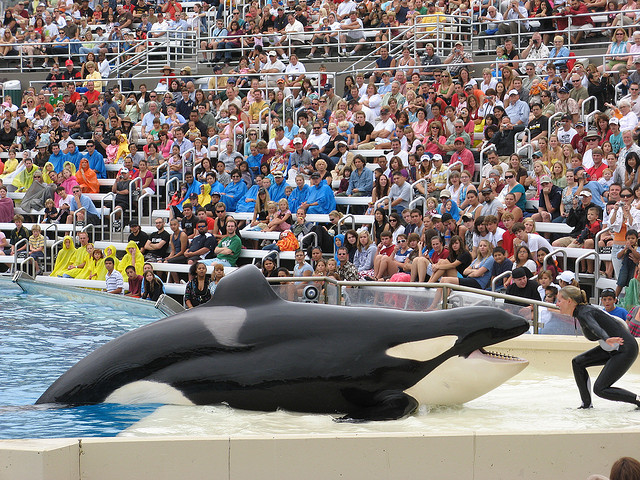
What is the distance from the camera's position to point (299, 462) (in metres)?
5.86

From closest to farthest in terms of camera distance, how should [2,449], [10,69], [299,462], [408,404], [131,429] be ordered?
[2,449] → [299,462] → [131,429] → [408,404] → [10,69]

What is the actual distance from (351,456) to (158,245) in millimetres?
12742

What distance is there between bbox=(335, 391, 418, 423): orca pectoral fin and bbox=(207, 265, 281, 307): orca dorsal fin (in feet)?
3.60

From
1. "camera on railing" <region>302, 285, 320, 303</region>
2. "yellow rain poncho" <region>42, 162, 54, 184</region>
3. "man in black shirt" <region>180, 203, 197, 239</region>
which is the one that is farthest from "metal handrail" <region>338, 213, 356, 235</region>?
"yellow rain poncho" <region>42, 162, 54, 184</region>

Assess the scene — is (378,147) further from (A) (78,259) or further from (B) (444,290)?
(B) (444,290)

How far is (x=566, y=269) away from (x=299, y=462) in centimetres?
892

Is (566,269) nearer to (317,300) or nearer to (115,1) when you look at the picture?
(317,300)

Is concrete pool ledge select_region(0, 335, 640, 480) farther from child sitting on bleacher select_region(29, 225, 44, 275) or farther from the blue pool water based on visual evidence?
child sitting on bleacher select_region(29, 225, 44, 275)

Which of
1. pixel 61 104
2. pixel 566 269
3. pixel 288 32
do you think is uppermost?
pixel 288 32

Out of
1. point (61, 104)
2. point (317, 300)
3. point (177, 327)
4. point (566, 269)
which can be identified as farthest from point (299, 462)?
point (61, 104)

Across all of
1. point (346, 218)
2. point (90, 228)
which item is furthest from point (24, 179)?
point (346, 218)

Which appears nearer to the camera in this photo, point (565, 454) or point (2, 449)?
point (2, 449)

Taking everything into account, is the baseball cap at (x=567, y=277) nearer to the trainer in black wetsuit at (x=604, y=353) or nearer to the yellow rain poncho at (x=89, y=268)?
the trainer in black wetsuit at (x=604, y=353)

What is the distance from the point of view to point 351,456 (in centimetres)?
587
